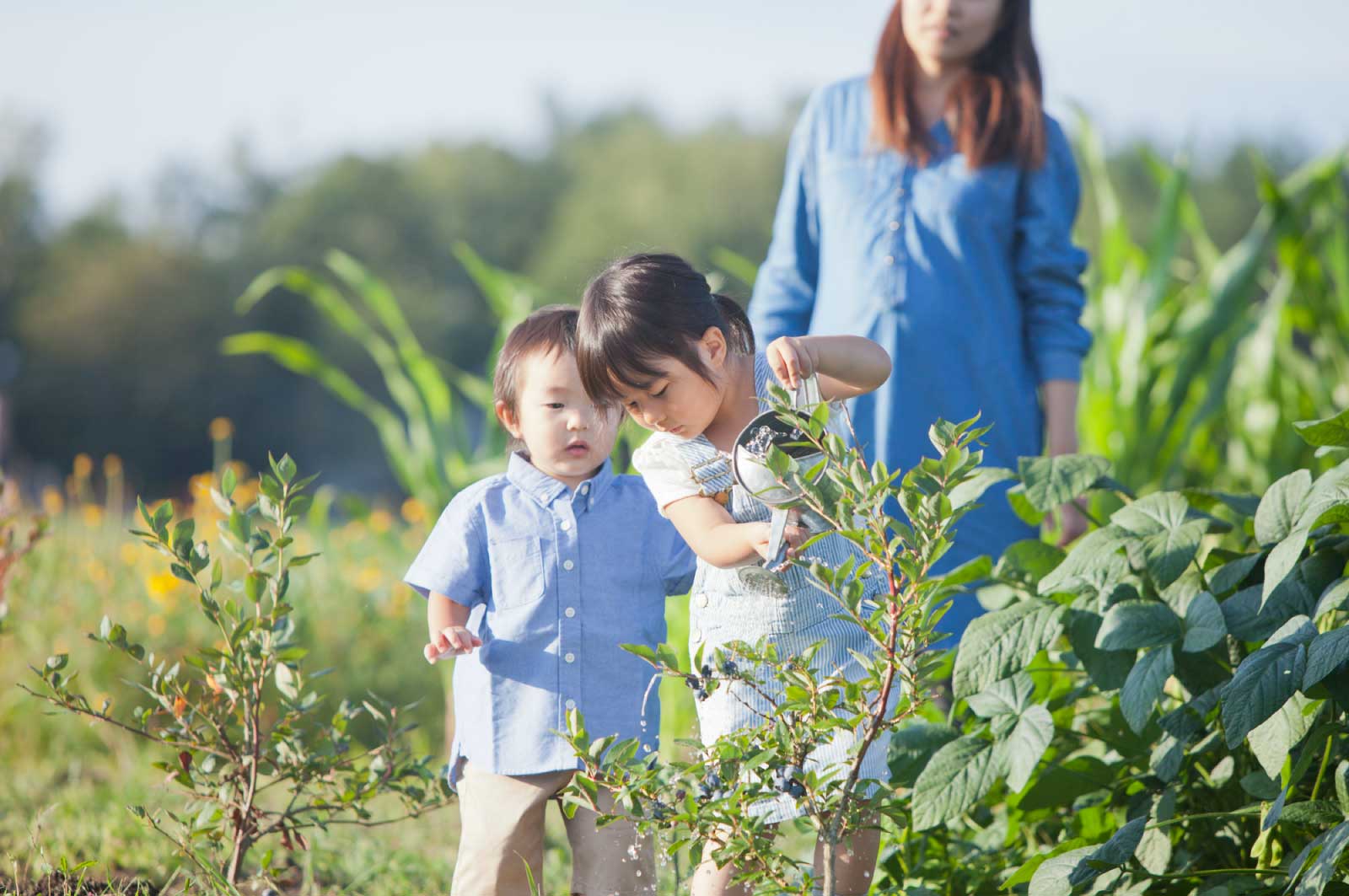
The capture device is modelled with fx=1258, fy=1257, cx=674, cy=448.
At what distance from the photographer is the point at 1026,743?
149 cm

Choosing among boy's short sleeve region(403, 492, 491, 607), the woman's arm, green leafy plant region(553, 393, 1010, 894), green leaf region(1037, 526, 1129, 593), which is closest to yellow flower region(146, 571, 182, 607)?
boy's short sleeve region(403, 492, 491, 607)

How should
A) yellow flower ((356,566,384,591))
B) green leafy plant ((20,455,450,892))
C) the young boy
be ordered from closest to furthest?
green leafy plant ((20,455,450,892))
the young boy
yellow flower ((356,566,384,591))

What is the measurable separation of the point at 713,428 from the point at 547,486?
0.31 meters

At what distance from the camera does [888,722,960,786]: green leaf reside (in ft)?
5.48

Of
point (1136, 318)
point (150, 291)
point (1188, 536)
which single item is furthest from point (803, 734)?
point (150, 291)

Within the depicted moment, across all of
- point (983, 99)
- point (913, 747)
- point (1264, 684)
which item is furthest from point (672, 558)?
point (983, 99)

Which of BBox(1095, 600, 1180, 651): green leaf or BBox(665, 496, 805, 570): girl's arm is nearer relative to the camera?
BBox(665, 496, 805, 570): girl's arm

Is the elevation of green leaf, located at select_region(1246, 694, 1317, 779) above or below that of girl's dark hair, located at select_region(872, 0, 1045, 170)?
below

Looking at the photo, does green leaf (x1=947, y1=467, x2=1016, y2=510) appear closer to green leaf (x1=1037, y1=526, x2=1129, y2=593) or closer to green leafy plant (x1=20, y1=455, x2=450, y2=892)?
green leaf (x1=1037, y1=526, x2=1129, y2=593)

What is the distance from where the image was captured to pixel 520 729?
1660mm

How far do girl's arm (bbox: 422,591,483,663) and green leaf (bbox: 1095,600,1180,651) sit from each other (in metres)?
0.78

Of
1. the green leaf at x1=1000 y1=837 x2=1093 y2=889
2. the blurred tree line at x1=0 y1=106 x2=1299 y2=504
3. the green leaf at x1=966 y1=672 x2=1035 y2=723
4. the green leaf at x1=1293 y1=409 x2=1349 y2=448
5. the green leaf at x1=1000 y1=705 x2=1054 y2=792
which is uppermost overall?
the blurred tree line at x1=0 y1=106 x2=1299 y2=504

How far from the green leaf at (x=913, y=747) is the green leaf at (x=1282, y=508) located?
0.47 metres

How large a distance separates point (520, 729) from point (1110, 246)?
295 cm
